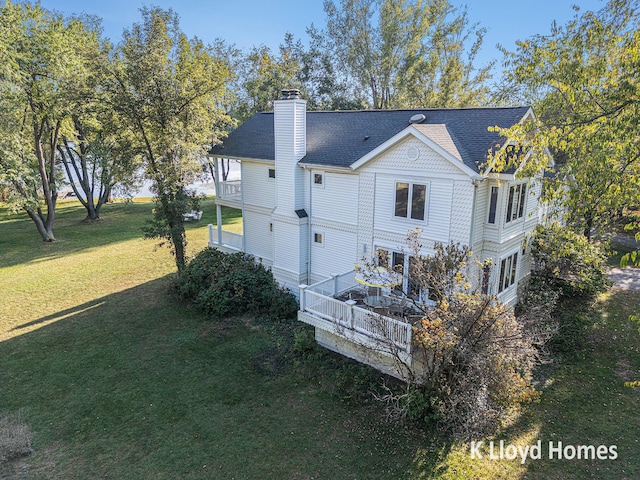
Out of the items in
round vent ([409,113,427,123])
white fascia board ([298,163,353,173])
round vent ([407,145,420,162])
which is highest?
round vent ([409,113,427,123])

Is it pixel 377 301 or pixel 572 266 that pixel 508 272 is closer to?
pixel 572 266

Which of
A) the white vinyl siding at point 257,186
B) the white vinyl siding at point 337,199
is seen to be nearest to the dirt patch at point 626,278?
the white vinyl siding at point 337,199

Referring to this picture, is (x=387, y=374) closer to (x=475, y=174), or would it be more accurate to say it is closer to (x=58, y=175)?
(x=475, y=174)

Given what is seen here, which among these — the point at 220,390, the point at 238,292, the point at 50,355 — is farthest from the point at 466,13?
the point at 50,355

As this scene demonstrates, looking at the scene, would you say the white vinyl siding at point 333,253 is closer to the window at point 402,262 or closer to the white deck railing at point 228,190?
the window at point 402,262

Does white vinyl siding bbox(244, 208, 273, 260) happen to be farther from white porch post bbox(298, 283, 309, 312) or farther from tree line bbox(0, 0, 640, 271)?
white porch post bbox(298, 283, 309, 312)

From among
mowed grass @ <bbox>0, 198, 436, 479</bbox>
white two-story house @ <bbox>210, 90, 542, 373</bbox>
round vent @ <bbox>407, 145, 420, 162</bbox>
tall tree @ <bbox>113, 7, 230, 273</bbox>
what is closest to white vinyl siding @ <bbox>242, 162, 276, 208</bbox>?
white two-story house @ <bbox>210, 90, 542, 373</bbox>
